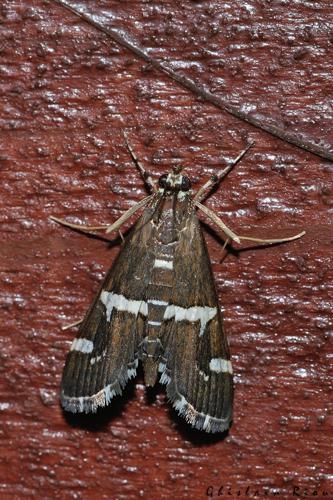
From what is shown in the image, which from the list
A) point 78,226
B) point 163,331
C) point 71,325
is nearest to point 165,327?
point 163,331

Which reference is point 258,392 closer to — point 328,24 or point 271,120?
point 271,120

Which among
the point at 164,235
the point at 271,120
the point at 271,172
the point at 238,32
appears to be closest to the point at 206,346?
the point at 164,235

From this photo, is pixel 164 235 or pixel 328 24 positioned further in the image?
pixel 164 235

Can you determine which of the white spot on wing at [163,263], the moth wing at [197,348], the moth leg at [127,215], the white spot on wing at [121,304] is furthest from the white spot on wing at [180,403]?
the moth leg at [127,215]

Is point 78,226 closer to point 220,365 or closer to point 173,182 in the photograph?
point 173,182

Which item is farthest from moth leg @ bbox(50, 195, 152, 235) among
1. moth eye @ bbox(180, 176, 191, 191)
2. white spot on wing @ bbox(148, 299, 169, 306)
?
white spot on wing @ bbox(148, 299, 169, 306)

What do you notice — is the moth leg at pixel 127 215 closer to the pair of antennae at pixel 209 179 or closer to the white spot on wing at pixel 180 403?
the pair of antennae at pixel 209 179

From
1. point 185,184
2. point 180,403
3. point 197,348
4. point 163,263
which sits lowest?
point 180,403

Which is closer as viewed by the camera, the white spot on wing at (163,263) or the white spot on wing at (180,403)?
the white spot on wing at (180,403)
